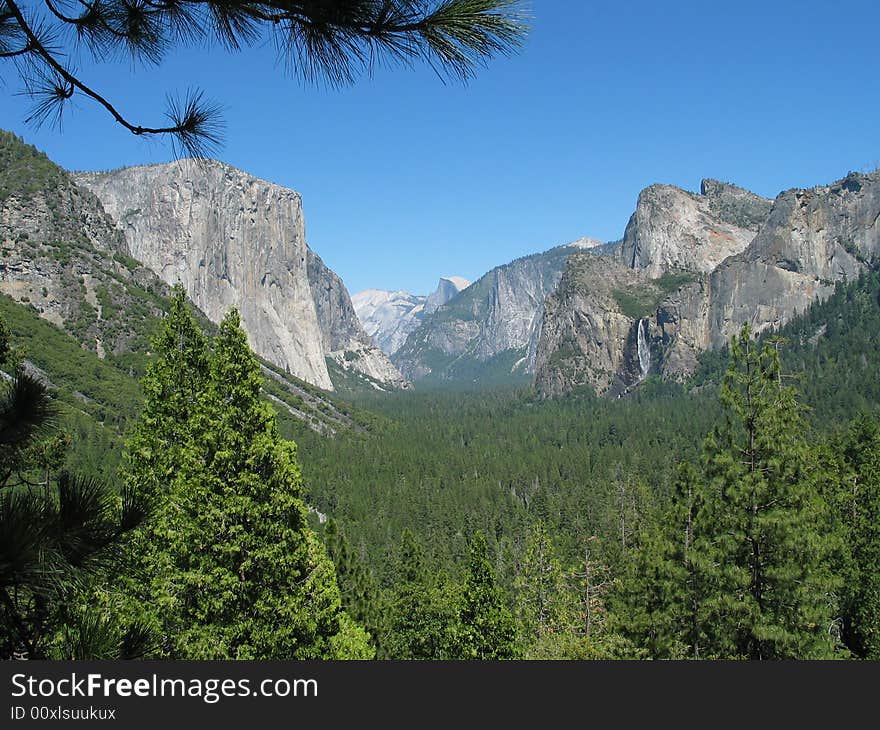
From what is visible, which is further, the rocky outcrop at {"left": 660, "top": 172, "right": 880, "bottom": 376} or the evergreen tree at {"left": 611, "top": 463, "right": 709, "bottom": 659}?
the rocky outcrop at {"left": 660, "top": 172, "right": 880, "bottom": 376}

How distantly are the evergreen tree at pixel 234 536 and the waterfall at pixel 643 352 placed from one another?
16527 centimetres

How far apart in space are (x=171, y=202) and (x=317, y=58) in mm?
172273

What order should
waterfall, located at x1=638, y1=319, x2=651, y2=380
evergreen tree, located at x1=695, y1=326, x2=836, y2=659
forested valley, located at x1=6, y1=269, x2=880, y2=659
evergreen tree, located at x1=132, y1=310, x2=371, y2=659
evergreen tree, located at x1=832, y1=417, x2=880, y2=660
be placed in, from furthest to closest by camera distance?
waterfall, located at x1=638, y1=319, x2=651, y2=380
evergreen tree, located at x1=832, y1=417, x2=880, y2=660
evergreen tree, located at x1=695, y1=326, x2=836, y2=659
evergreen tree, located at x1=132, y1=310, x2=371, y2=659
forested valley, located at x1=6, y1=269, x2=880, y2=659

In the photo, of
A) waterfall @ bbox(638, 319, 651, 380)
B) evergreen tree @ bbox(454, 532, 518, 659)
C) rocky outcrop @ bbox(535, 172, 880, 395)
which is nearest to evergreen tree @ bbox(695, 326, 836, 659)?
evergreen tree @ bbox(454, 532, 518, 659)

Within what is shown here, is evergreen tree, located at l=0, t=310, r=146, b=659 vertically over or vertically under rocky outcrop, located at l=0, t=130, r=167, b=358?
under

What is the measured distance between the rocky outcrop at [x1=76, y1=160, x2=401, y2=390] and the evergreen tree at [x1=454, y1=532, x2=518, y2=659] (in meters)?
147

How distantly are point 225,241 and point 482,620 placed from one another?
556 feet

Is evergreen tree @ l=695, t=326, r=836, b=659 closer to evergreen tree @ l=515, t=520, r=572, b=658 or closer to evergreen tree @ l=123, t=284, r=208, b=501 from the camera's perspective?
evergreen tree @ l=123, t=284, r=208, b=501

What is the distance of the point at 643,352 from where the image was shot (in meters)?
168

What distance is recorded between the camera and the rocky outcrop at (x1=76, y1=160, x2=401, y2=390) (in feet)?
513

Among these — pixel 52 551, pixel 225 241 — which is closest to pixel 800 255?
pixel 225 241

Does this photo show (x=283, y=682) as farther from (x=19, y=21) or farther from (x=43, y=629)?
(x=19, y=21)

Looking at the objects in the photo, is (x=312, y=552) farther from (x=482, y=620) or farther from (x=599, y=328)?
(x=599, y=328)

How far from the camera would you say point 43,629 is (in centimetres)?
348
